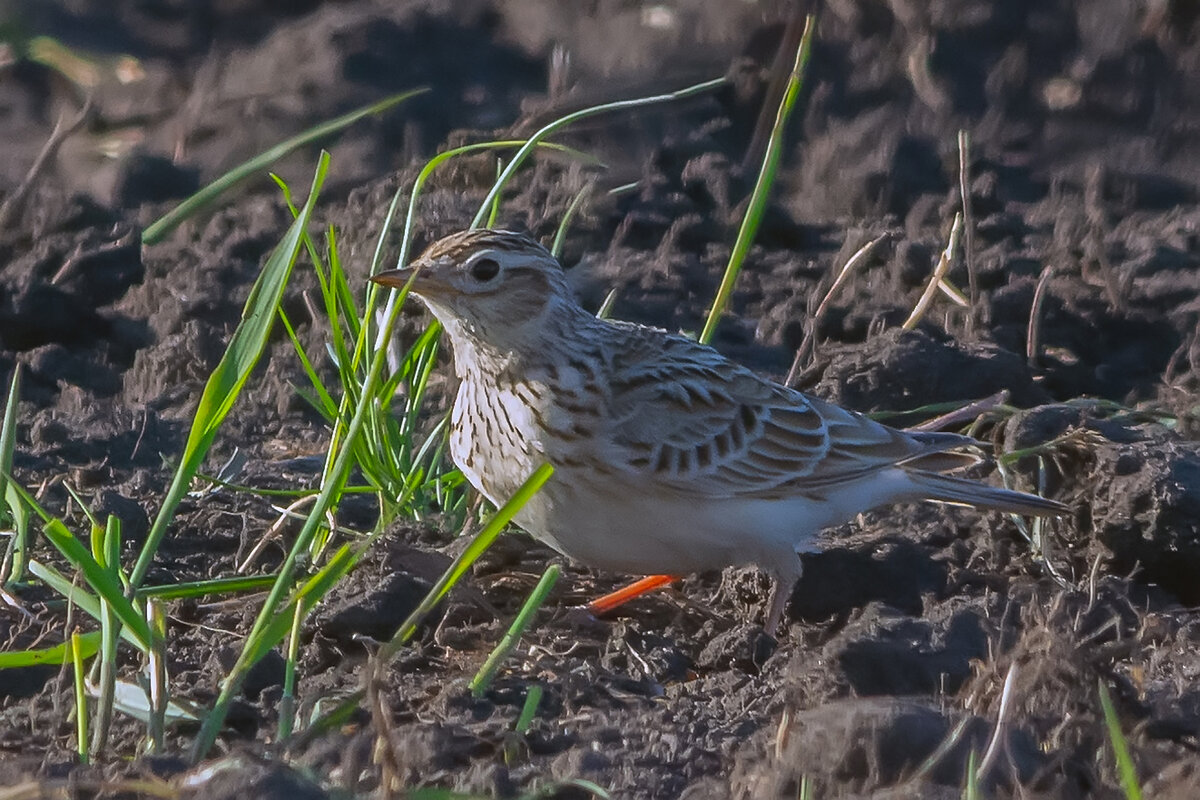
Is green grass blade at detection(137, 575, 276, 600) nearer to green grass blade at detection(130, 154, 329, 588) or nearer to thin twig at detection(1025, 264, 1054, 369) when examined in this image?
green grass blade at detection(130, 154, 329, 588)

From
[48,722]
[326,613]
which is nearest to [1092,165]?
[326,613]

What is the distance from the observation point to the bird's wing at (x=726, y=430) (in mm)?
5227

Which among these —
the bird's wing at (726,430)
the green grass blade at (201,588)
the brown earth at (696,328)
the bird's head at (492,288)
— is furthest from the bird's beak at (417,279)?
the green grass blade at (201,588)

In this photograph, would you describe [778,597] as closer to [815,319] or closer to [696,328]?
[815,319]

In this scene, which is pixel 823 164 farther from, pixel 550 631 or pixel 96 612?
pixel 96 612

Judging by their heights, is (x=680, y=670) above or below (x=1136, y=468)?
below

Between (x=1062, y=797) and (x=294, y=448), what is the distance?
3.41 metres

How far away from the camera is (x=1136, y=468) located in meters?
5.38

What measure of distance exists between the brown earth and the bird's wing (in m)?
0.28

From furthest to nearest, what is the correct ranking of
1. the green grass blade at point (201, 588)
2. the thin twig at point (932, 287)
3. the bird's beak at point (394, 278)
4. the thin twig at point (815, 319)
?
the thin twig at point (932, 287), the thin twig at point (815, 319), the bird's beak at point (394, 278), the green grass blade at point (201, 588)

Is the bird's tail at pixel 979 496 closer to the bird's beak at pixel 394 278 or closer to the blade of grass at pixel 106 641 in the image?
the bird's beak at pixel 394 278

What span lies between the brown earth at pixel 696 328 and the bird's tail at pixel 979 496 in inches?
6.7

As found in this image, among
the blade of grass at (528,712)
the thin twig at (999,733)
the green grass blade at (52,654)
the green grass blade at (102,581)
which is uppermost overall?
the green grass blade at (102,581)

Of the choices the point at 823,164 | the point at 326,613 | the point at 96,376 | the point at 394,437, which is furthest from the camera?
the point at 823,164
